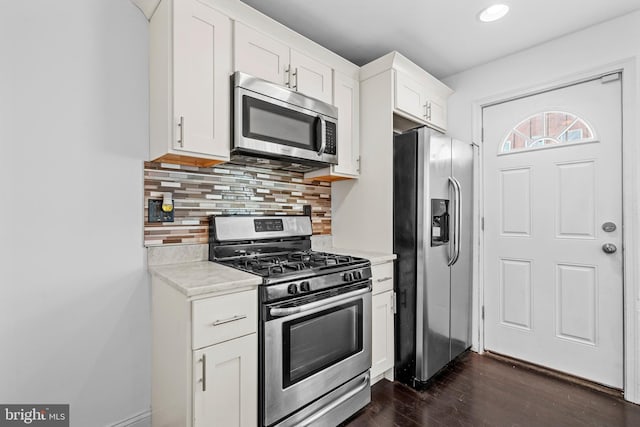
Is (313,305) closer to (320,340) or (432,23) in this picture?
(320,340)

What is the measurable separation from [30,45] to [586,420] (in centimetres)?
366

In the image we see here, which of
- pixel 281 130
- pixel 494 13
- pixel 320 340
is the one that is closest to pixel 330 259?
pixel 320 340

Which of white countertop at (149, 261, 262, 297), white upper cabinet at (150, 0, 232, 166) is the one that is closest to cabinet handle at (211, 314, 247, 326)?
white countertop at (149, 261, 262, 297)

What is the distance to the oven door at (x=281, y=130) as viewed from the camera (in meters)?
1.74

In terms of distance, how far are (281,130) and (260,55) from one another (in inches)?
18.2

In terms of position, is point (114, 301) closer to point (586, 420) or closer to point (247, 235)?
point (247, 235)

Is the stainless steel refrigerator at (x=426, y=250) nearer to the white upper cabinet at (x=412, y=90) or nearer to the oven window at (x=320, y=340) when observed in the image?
the white upper cabinet at (x=412, y=90)

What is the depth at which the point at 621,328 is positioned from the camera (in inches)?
84.3

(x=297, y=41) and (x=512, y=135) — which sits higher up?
(x=297, y=41)

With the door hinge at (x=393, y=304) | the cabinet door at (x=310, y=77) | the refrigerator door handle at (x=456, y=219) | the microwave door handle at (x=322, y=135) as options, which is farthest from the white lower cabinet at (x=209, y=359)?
the refrigerator door handle at (x=456, y=219)

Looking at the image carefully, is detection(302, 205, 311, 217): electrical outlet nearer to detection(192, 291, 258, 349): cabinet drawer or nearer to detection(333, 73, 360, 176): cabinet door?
detection(333, 73, 360, 176): cabinet door

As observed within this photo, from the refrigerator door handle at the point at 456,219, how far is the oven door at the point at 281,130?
1.00 metres

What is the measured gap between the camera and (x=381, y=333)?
220 centimetres

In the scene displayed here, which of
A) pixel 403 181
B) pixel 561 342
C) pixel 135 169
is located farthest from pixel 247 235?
pixel 561 342
